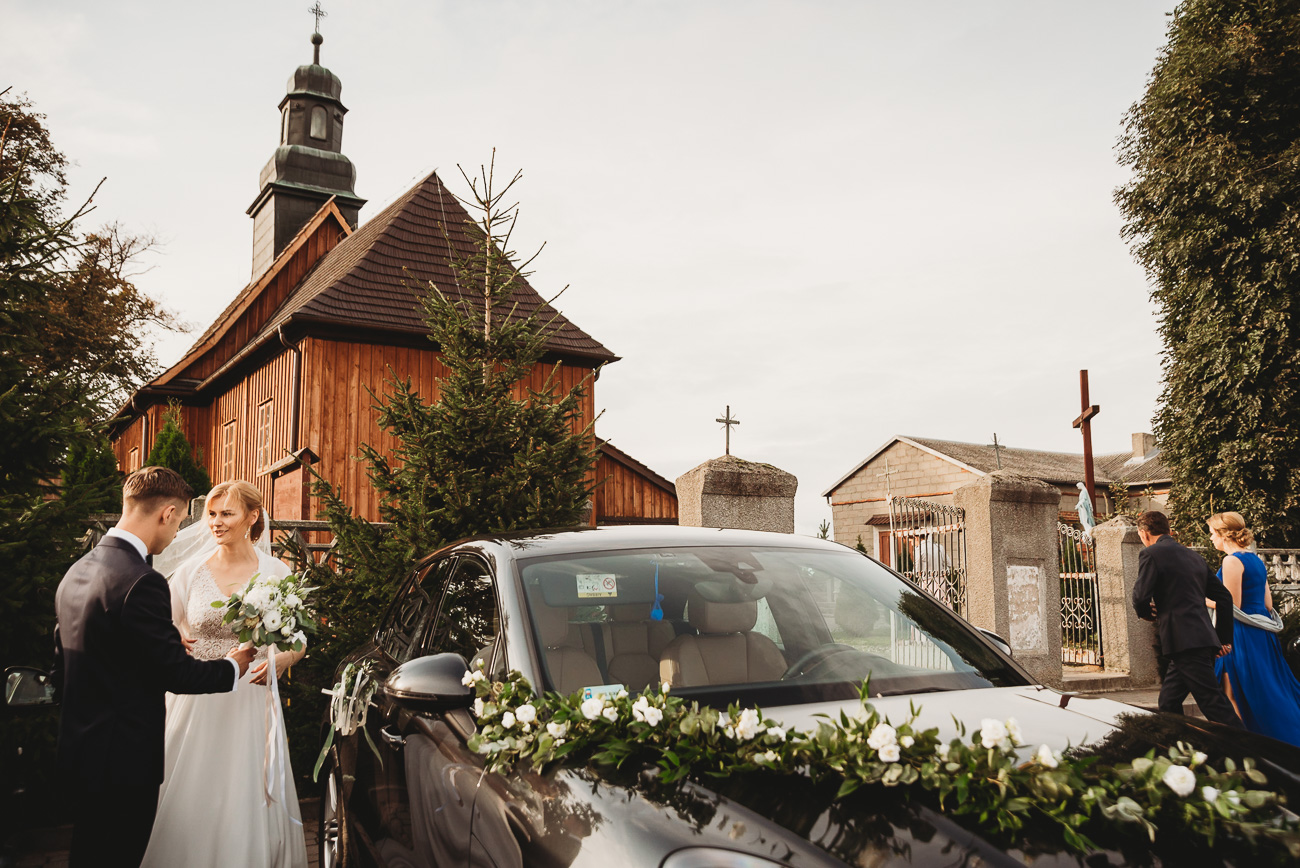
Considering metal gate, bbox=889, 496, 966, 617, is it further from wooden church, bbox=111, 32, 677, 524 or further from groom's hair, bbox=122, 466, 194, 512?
groom's hair, bbox=122, 466, 194, 512

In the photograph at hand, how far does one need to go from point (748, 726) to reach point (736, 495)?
23.8ft

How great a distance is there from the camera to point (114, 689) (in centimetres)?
347

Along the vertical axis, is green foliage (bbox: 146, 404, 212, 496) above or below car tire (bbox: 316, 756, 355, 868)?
above

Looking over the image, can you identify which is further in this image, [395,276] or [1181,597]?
[395,276]

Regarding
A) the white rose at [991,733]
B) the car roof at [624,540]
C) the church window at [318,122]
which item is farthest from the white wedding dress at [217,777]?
the church window at [318,122]

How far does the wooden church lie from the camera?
1933 cm

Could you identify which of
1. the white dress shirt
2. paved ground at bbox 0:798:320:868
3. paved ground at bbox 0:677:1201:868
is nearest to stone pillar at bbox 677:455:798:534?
paved ground at bbox 0:677:1201:868

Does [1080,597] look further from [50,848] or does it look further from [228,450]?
[228,450]

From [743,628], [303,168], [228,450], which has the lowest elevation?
[743,628]

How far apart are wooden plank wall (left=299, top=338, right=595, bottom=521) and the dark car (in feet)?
48.3

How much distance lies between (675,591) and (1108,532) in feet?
37.3

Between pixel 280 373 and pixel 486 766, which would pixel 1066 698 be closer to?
pixel 486 766

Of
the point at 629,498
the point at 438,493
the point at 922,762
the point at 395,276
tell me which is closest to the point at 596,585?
the point at 922,762

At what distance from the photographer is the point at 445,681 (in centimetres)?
302
